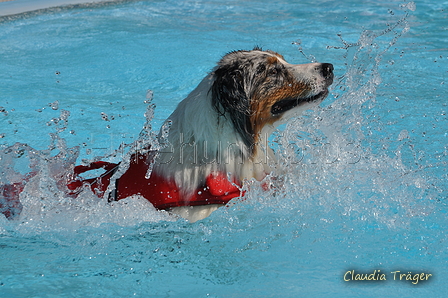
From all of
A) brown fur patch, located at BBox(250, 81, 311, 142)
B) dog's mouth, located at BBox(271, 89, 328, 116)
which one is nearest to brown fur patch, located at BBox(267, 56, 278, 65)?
brown fur patch, located at BBox(250, 81, 311, 142)

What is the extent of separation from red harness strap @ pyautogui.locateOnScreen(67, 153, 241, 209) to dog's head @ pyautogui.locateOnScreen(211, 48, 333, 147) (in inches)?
15.2

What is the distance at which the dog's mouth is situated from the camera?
3666 mm

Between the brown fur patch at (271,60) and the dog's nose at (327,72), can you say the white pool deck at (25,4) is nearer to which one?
the brown fur patch at (271,60)

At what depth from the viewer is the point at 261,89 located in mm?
3576

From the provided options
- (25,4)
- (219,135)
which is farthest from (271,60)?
(25,4)

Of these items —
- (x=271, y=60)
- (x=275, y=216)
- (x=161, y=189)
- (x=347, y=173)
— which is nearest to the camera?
(x=161, y=189)

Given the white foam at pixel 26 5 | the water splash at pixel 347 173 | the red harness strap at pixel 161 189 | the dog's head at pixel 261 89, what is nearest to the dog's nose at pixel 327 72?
the dog's head at pixel 261 89

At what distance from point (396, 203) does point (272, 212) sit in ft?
3.30

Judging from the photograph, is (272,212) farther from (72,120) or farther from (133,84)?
(133,84)

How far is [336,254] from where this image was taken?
3412 millimetres

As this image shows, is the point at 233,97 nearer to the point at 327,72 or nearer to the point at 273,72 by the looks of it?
the point at 273,72

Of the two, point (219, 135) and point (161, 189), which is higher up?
point (219, 135)

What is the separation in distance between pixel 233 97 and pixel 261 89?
10.7 inches

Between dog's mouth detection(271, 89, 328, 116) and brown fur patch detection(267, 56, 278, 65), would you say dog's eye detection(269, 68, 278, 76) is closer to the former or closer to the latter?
brown fur patch detection(267, 56, 278, 65)
